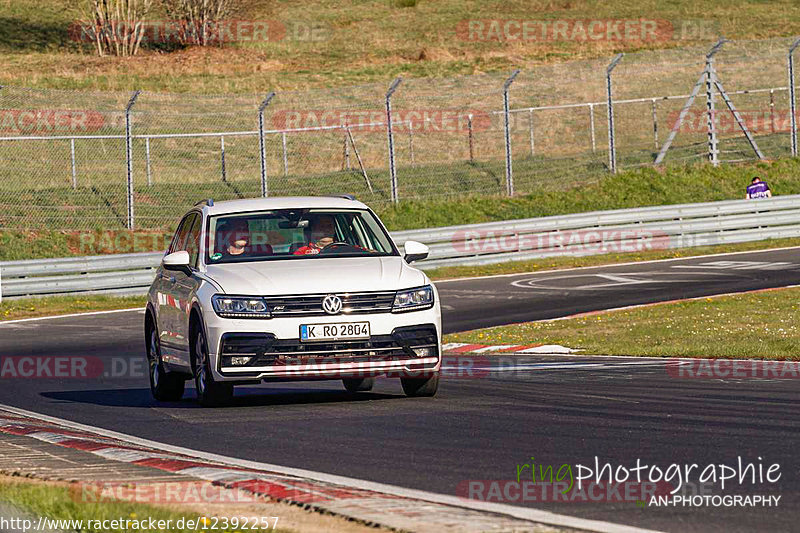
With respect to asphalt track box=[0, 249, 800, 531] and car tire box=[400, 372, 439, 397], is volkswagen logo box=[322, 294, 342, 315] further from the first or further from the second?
car tire box=[400, 372, 439, 397]

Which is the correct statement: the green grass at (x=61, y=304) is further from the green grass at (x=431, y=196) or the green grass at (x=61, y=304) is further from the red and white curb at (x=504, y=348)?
the red and white curb at (x=504, y=348)

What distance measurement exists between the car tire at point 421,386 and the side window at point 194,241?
78.8 inches

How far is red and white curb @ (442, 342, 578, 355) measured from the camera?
16.3 metres

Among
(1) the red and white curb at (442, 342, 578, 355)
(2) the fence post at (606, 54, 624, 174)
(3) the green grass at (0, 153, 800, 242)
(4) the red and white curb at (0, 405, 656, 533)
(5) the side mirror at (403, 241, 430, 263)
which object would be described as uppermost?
(2) the fence post at (606, 54, 624, 174)

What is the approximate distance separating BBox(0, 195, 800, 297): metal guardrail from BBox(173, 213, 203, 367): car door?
14321mm

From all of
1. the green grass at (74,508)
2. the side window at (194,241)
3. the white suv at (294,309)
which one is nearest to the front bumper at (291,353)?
the white suv at (294,309)

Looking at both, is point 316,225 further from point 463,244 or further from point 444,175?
point 444,175

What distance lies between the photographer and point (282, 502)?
6.48 meters

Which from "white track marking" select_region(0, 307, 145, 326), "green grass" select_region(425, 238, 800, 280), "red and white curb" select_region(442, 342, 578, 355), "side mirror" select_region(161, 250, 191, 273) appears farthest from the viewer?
"green grass" select_region(425, 238, 800, 280)

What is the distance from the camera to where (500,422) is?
9750 millimetres

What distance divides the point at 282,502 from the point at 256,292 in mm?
4519

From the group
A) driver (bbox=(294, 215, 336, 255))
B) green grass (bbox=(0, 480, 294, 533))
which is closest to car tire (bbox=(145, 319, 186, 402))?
driver (bbox=(294, 215, 336, 255))

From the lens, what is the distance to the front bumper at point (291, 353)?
10.8m

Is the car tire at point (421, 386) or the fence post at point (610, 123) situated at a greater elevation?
the fence post at point (610, 123)
